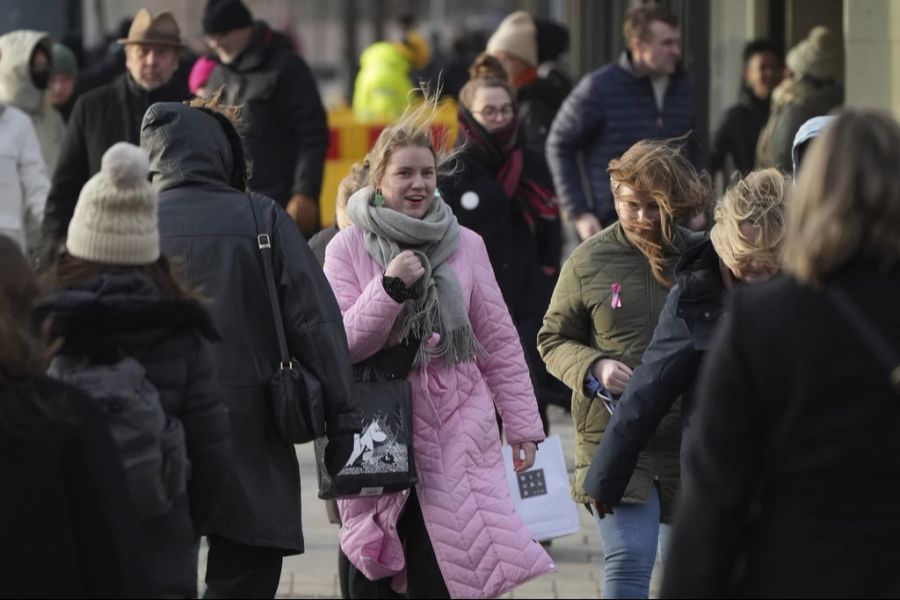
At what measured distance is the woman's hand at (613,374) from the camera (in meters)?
5.71

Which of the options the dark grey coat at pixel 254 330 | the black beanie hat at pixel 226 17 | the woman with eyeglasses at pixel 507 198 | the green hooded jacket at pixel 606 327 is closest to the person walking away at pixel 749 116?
the black beanie hat at pixel 226 17

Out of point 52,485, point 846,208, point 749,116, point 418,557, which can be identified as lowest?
point 418,557

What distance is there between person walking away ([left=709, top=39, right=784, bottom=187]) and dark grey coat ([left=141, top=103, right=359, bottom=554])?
692 cm

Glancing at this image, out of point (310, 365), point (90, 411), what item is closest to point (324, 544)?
point (310, 365)

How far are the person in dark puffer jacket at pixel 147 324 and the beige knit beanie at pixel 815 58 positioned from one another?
736cm

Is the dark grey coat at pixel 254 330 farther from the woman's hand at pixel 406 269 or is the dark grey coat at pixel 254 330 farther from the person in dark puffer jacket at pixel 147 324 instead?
the person in dark puffer jacket at pixel 147 324

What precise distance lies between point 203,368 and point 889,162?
1526 mm

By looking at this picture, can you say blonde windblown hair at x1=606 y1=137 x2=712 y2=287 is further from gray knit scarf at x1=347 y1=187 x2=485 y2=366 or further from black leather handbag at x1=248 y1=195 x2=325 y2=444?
black leather handbag at x1=248 y1=195 x2=325 y2=444

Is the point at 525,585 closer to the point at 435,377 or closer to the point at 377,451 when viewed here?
the point at 435,377

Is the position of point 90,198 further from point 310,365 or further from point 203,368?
point 310,365

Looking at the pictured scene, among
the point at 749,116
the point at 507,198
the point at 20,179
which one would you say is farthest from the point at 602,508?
the point at 749,116

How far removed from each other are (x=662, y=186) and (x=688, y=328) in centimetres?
72

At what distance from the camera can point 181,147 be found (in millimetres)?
5422

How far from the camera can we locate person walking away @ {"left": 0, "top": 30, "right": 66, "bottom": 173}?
10414 mm
